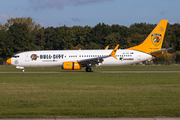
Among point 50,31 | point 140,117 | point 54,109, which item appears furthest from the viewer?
point 50,31

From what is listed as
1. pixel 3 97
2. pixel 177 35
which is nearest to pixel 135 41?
pixel 177 35

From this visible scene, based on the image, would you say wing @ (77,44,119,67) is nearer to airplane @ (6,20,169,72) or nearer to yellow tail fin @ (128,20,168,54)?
airplane @ (6,20,169,72)

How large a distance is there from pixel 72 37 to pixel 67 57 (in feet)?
259

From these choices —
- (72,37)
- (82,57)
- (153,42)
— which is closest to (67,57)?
(82,57)

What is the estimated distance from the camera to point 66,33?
395ft

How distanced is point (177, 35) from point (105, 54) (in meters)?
77.4

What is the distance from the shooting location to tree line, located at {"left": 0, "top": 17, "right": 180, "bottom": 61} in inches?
4001

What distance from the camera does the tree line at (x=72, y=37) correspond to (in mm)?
101625

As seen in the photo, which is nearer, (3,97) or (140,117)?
(140,117)

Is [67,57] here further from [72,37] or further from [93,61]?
[72,37]

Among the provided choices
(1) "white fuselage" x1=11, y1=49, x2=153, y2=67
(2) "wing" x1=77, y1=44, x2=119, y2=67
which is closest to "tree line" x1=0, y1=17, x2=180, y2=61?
(1) "white fuselage" x1=11, y1=49, x2=153, y2=67

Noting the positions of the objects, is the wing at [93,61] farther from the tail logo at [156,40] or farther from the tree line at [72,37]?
the tree line at [72,37]

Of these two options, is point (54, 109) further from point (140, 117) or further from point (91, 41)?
point (91, 41)

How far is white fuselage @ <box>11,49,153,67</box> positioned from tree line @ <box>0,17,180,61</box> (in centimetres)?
5657
